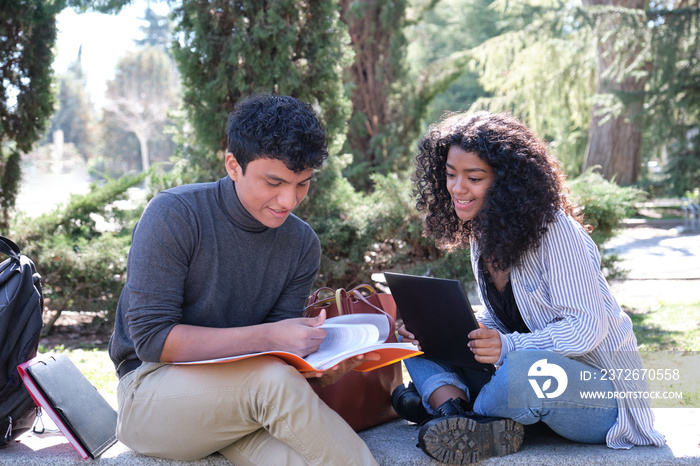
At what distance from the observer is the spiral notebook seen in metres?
2.26

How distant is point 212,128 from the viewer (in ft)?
18.1

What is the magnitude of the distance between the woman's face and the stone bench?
0.95 m

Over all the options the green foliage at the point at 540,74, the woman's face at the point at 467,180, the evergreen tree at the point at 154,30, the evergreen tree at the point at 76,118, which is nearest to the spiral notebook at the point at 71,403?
the woman's face at the point at 467,180

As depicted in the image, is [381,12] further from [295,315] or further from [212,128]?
[295,315]

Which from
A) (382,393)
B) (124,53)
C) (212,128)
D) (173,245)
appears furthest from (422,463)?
(124,53)

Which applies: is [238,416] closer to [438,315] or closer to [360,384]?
[360,384]

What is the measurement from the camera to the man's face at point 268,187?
7.35ft

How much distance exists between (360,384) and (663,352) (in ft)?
10.4

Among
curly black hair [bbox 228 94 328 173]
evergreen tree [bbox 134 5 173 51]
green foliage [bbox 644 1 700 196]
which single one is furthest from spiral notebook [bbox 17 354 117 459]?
evergreen tree [bbox 134 5 173 51]

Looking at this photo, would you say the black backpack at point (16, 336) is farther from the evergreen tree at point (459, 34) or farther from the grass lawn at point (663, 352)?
the evergreen tree at point (459, 34)

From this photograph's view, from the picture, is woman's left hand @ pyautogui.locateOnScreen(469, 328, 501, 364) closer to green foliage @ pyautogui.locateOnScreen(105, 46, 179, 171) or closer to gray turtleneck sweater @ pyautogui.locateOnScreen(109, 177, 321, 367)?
gray turtleneck sweater @ pyautogui.locateOnScreen(109, 177, 321, 367)

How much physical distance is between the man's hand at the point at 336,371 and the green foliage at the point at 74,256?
148 inches

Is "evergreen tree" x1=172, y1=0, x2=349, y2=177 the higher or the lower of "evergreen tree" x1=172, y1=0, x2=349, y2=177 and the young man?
the higher

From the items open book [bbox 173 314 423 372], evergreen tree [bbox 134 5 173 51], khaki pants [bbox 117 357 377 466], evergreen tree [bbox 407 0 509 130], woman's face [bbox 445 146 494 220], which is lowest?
khaki pants [bbox 117 357 377 466]
